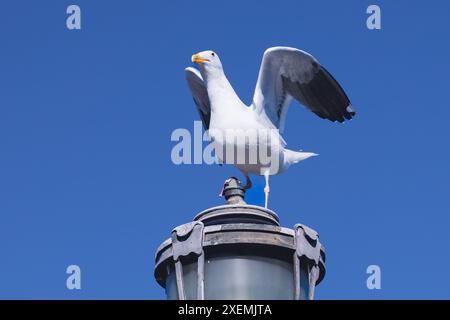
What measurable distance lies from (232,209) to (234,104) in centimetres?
332

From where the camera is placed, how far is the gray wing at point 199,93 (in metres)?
13.4

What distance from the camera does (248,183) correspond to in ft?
37.3

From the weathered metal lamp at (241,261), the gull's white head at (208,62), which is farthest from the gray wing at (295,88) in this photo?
the weathered metal lamp at (241,261)

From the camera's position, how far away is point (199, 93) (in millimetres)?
13648

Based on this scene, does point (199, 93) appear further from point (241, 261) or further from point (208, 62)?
point (241, 261)

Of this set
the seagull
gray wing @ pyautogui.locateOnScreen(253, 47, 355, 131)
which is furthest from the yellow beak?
gray wing @ pyautogui.locateOnScreen(253, 47, 355, 131)

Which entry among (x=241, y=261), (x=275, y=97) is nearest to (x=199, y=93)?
(x=275, y=97)

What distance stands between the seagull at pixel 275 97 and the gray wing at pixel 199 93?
424 mm

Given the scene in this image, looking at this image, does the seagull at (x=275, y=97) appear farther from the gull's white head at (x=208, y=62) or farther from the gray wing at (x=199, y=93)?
the gray wing at (x=199, y=93)

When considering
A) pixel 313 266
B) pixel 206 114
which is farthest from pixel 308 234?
pixel 206 114

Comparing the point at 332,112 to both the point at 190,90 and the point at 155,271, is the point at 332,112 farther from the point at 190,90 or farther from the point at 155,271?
the point at 155,271

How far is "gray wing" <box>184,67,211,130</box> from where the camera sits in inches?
526

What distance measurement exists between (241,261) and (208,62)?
Answer: 4298mm

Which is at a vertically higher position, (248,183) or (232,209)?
(248,183)
